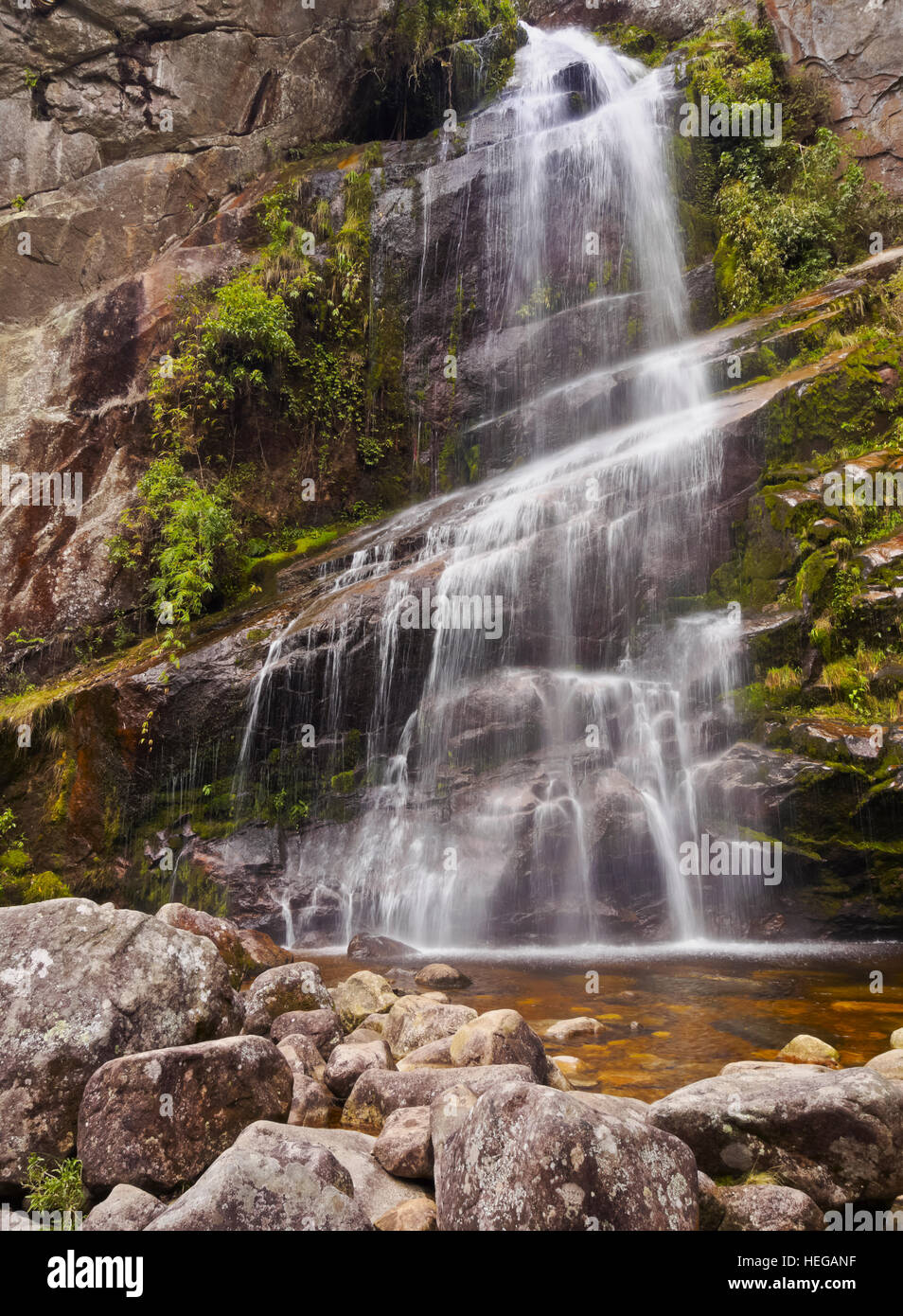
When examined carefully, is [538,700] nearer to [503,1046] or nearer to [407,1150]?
[503,1046]

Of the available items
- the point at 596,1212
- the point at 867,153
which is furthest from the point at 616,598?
the point at 867,153

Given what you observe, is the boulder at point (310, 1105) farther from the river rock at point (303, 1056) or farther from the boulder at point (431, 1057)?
the boulder at point (431, 1057)

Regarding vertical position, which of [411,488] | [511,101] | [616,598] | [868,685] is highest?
[511,101]

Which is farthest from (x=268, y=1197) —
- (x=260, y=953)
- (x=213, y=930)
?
(x=260, y=953)

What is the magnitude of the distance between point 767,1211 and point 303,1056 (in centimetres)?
312

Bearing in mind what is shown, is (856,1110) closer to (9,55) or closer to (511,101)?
(511,101)

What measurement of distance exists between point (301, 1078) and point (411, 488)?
1544cm

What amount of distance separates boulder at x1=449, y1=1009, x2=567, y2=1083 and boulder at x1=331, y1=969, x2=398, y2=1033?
183 cm

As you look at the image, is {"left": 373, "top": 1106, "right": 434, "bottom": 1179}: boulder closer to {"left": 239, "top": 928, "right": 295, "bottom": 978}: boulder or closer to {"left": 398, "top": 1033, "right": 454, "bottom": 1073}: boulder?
{"left": 398, "top": 1033, "right": 454, "bottom": 1073}: boulder

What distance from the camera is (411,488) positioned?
18734mm

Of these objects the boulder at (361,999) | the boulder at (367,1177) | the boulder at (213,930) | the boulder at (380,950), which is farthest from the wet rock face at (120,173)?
the boulder at (367,1177)

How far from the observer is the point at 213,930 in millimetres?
7055

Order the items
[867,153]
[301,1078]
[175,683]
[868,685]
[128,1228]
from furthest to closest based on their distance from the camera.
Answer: [867,153]
[175,683]
[868,685]
[301,1078]
[128,1228]

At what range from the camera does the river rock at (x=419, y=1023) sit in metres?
5.78
